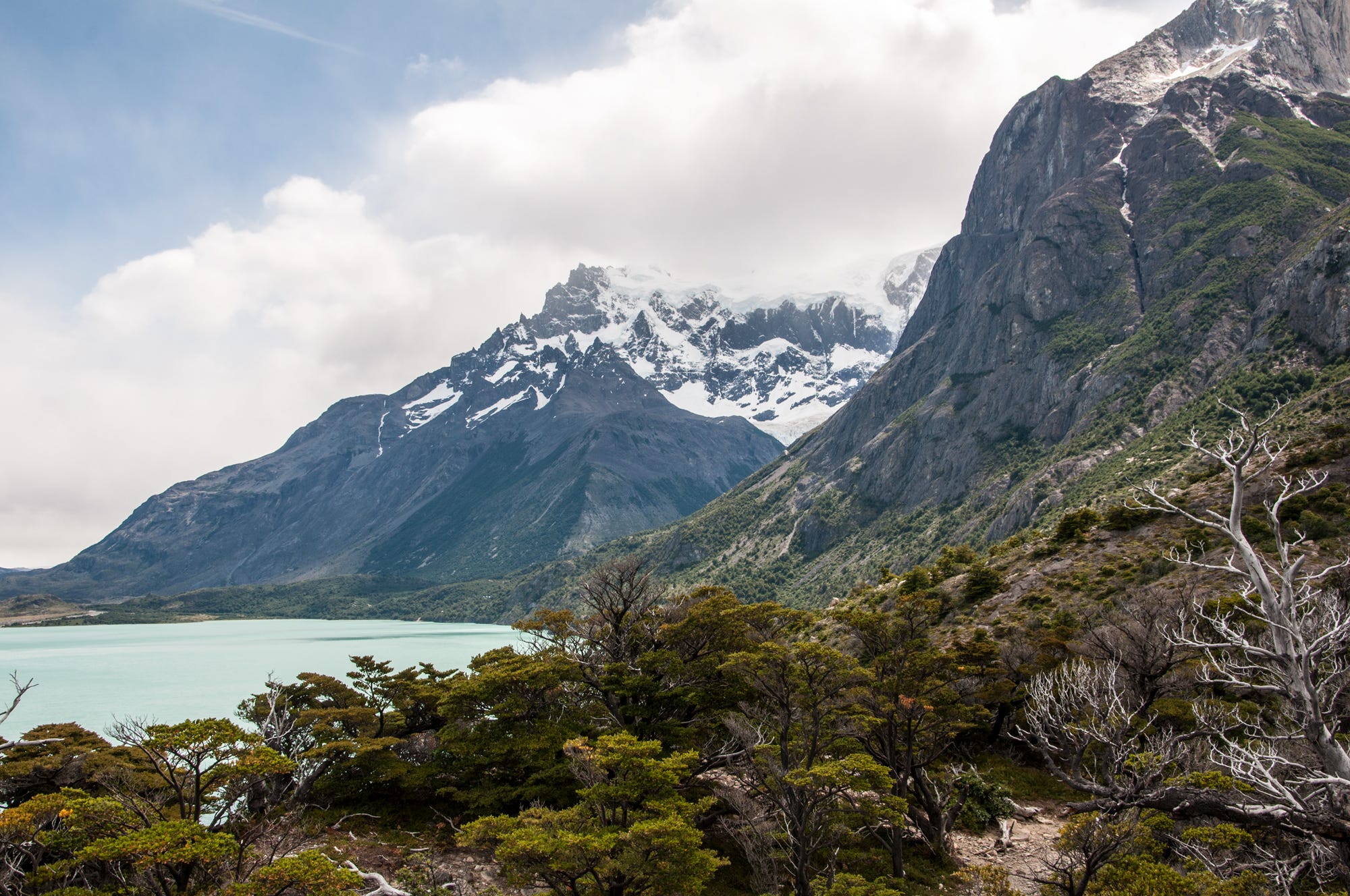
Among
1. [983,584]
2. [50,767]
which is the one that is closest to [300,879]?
[50,767]

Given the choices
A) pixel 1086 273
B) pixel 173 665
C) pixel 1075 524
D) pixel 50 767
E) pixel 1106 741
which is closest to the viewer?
pixel 1106 741

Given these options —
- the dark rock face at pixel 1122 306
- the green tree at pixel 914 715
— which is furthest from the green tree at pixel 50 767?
the dark rock face at pixel 1122 306

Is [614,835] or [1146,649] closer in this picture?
[614,835]

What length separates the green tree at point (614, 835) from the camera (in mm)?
18453

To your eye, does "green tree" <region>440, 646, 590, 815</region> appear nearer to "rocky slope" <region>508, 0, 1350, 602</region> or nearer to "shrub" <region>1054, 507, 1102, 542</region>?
"shrub" <region>1054, 507, 1102, 542</region>

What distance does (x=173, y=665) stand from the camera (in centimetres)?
12162

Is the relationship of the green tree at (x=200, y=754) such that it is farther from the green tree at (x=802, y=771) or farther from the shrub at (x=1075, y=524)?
the shrub at (x=1075, y=524)

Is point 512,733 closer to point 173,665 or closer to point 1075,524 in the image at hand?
point 1075,524

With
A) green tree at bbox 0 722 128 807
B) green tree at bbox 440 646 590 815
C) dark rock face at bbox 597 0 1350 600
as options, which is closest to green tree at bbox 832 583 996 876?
green tree at bbox 440 646 590 815

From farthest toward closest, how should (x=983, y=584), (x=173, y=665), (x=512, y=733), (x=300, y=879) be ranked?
(x=173, y=665) → (x=983, y=584) → (x=512, y=733) → (x=300, y=879)

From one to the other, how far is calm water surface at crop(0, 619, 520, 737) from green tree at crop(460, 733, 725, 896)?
28.4 meters

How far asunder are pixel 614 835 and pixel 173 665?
13577cm

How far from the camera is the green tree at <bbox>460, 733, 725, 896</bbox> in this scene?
60.5ft

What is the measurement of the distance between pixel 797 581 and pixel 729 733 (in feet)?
477
